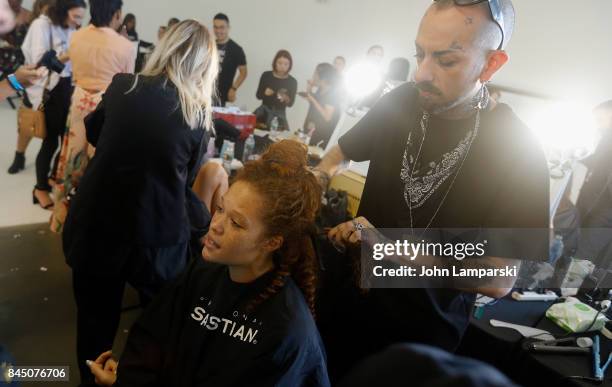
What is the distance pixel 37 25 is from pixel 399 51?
427 centimetres

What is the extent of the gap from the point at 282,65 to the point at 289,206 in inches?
139

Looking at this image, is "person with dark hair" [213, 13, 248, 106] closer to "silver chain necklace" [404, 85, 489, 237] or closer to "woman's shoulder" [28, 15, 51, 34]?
"woman's shoulder" [28, 15, 51, 34]

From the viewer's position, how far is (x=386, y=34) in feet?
19.8

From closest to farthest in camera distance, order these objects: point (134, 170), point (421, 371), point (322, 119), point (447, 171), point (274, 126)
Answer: point (421, 371)
point (447, 171)
point (134, 170)
point (274, 126)
point (322, 119)

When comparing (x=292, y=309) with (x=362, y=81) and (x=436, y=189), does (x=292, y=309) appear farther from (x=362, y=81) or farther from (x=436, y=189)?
(x=362, y=81)

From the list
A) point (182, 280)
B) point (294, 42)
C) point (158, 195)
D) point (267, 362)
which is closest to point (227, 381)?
point (267, 362)

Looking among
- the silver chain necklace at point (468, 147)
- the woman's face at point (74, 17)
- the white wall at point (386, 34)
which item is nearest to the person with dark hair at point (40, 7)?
the woman's face at point (74, 17)

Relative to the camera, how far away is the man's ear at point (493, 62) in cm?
93

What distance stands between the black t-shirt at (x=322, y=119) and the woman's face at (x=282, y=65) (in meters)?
0.52

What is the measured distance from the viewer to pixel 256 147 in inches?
126

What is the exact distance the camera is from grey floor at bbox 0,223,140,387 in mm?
2049

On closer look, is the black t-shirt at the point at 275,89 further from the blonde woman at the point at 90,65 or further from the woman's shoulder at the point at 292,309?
the woman's shoulder at the point at 292,309

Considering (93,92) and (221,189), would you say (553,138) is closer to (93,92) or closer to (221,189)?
(221,189)

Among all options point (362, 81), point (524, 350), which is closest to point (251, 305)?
point (524, 350)
